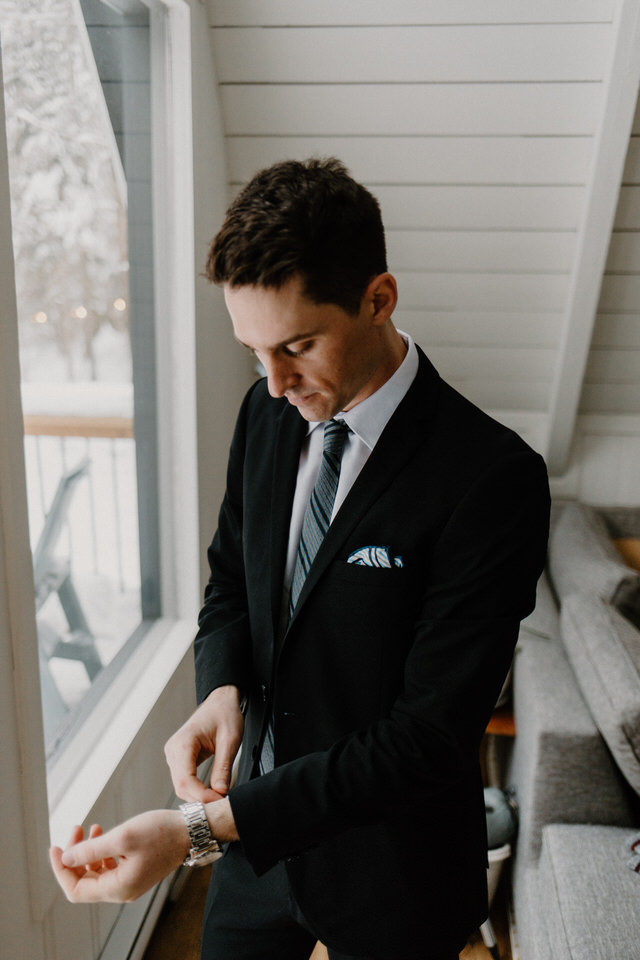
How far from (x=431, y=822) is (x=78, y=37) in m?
1.59

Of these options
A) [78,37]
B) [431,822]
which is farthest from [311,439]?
[78,37]

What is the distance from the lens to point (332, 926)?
1037 millimetres

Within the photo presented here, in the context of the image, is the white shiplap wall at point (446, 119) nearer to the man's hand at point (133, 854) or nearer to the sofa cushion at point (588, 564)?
the sofa cushion at point (588, 564)

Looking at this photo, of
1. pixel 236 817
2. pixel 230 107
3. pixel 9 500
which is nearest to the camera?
pixel 236 817

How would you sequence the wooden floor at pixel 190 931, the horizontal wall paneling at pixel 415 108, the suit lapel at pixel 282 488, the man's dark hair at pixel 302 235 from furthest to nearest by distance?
1. the horizontal wall paneling at pixel 415 108
2. the wooden floor at pixel 190 931
3. the suit lapel at pixel 282 488
4. the man's dark hair at pixel 302 235

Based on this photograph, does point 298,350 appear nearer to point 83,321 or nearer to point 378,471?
point 378,471

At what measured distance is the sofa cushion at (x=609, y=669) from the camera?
5.09ft

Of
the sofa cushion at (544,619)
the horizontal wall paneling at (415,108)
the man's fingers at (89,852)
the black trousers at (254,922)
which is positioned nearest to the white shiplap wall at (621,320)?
the horizontal wall paneling at (415,108)

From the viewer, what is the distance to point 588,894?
1.41m

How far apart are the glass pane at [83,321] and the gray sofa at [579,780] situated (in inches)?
40.9

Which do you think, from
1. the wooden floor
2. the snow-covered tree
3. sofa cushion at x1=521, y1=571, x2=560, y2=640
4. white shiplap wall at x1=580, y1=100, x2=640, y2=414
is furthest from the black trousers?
white shiplap wall at x1=580, y1=100, x2=640, y2=414

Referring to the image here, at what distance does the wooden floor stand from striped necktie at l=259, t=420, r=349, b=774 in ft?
4.14

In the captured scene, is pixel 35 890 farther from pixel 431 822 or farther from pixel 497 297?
pixel 497 297

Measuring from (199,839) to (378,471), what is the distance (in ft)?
1.58
